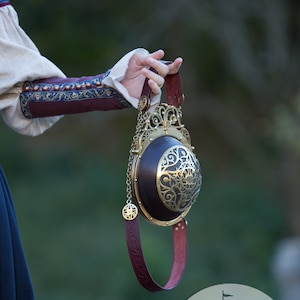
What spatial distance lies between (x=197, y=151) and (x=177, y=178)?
696 centimetres

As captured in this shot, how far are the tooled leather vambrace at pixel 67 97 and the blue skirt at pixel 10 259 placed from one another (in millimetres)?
197

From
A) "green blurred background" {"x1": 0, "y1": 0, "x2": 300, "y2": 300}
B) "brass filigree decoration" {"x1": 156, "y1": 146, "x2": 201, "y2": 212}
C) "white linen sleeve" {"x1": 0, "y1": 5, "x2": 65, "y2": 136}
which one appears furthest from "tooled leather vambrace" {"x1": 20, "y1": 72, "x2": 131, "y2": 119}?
"green blurred background" {"x1": 0, "y1": 0, "x2": 300, "y2": 300}

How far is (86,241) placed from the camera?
21.9ft

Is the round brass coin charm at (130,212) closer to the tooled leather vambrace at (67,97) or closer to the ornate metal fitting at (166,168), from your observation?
the ornate metal fitting at (166,168)

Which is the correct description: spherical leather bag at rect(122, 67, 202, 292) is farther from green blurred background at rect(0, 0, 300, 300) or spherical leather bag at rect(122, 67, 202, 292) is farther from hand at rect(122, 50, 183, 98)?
green blurred background at rect(0, 0, 300, 300)

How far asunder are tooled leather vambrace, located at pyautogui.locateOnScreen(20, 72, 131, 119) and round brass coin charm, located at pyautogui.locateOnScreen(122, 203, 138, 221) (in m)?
0.26

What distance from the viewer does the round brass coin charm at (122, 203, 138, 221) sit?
7.14ft

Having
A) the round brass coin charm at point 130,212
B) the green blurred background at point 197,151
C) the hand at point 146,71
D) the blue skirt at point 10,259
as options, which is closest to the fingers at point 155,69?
the hand at point 146,71

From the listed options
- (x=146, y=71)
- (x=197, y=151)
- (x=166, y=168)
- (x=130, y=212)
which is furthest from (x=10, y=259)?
(x=197, y=151)

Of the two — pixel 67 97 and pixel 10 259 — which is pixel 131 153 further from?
pixel 10 259

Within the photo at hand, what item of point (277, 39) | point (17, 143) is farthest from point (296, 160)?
point (17, 143)

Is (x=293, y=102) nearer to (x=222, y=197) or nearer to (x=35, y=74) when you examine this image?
(x=222, y=197)

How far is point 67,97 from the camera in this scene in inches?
91.5

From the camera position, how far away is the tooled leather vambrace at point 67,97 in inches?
90.2
